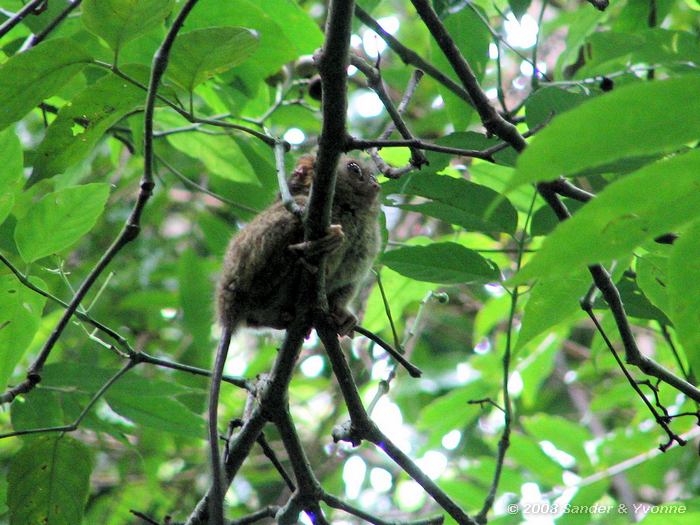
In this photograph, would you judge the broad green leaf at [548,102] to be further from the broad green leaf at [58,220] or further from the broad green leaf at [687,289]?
the broad green leaf at [58,220]

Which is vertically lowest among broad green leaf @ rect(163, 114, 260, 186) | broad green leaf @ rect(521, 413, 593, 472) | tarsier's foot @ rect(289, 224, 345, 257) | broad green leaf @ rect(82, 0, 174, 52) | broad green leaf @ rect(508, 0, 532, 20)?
tarsier's foot @ rect(289, 224, 345, 257)

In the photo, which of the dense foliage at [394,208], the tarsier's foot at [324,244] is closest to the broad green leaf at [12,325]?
the dense foliage at [394,208]

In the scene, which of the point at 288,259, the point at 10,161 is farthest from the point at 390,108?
the point at 10,161

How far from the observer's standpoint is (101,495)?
18.3 feet

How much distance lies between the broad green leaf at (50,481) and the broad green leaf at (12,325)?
300mm

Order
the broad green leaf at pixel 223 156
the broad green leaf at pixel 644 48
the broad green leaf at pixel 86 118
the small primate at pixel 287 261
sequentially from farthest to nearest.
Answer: the broad green leaf at pixel 223 156
the broad green leaf at pixel 644 48
the small primate at pixel 287 261
the broad green leaf at pixel 86 118

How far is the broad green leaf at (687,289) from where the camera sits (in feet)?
4.42

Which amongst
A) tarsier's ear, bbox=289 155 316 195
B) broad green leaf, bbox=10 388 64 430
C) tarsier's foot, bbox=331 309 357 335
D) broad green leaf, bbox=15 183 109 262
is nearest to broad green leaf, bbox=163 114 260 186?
tarsier's ear, bbox=289 155 316 195

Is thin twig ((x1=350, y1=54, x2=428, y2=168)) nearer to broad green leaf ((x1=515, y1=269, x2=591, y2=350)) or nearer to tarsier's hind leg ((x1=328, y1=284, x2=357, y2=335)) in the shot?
broad green leaf ((x1=515, y1=269, x2=591, y2=350))

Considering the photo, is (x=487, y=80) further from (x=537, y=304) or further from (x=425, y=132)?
(x=537, y=304)

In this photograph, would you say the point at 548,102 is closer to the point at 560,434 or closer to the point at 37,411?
the point at 37,411

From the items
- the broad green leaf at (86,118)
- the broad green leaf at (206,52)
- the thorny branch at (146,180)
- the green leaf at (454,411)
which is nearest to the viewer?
the thorny branch at (146,180)

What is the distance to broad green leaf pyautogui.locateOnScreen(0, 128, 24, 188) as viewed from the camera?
2314mm

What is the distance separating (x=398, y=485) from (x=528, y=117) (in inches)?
191
